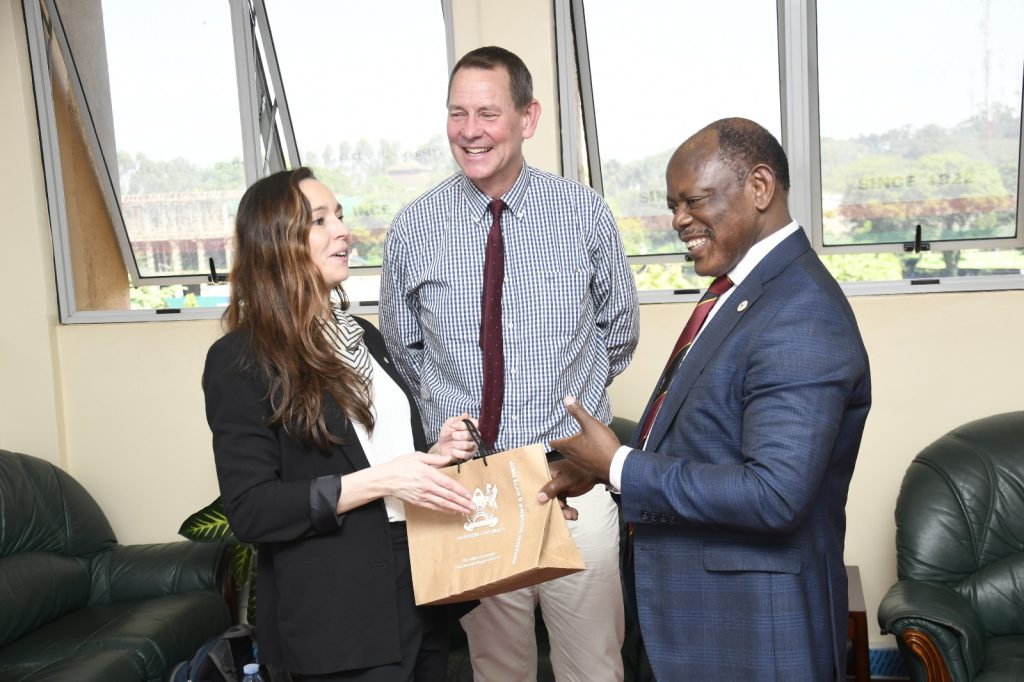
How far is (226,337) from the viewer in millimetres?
1897

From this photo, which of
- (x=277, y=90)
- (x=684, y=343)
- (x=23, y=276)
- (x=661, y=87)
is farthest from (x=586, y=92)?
(x=684, y=343)

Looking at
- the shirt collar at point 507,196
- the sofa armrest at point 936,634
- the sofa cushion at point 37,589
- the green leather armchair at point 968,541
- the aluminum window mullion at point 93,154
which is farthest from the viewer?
the aluminum window mullion at point 93,154

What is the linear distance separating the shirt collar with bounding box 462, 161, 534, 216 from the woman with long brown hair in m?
0.66

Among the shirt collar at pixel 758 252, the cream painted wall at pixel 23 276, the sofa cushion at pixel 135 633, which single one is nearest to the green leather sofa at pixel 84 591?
the sofa cushion at pixel 135 633

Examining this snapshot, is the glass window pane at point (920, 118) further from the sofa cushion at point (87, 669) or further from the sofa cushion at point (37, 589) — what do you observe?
the sofa cushion at point (37, 589)

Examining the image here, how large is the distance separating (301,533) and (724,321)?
33.3 inches

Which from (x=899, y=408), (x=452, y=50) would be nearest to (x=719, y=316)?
(x=899, y=408)

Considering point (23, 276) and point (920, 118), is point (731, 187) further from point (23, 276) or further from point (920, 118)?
point (23, 276)

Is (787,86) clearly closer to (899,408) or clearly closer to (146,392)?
(899,408)

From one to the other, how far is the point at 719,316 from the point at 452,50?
290 cm

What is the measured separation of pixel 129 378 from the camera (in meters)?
A: 4.57

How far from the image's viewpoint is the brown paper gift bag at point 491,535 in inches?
72.4

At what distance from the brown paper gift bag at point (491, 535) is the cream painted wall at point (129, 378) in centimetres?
240

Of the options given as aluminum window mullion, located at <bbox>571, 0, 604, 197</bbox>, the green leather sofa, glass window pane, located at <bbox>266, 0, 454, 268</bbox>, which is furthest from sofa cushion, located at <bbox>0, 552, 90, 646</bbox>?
aluminum window mullion, located at <bbox>571, 0, 604, 197</bbox>
